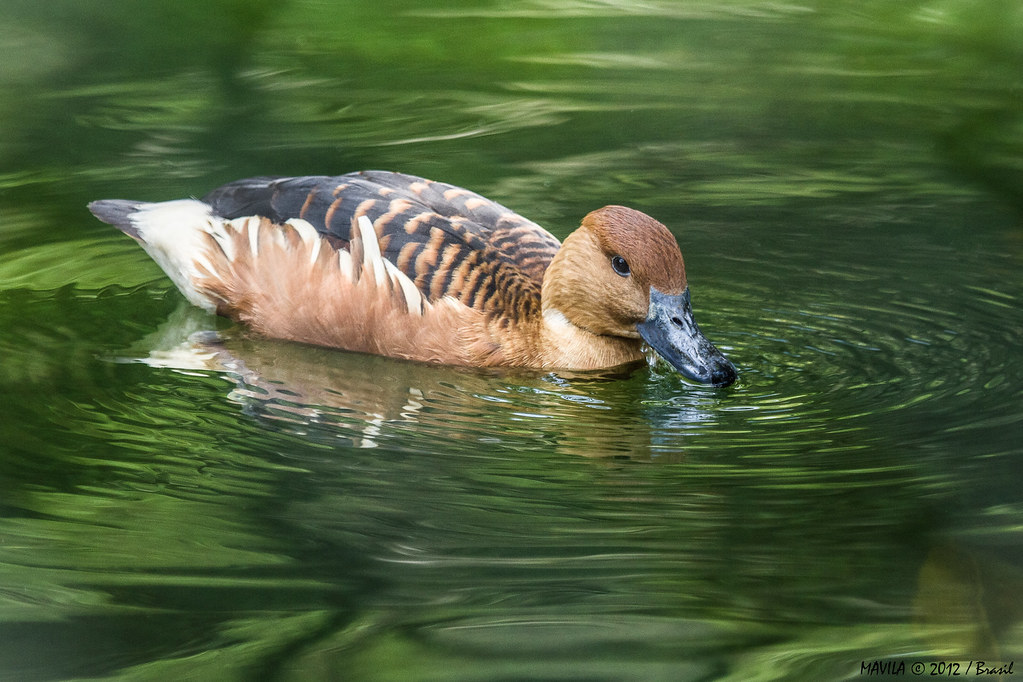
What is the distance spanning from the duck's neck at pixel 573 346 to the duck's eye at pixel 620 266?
1.21 ft

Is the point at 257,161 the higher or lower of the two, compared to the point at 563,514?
higher

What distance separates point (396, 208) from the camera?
6.52 metres

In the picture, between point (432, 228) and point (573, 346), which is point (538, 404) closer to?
point (573, 346)

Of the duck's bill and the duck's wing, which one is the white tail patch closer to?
the duck's wing

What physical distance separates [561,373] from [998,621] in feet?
9.10

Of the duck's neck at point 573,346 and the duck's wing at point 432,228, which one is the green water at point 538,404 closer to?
the duck's neck at point 573,346

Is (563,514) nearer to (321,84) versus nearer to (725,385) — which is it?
(725,385)

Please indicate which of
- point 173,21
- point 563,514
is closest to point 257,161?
point 173,21

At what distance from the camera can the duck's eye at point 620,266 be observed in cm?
626

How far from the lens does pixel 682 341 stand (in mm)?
6035

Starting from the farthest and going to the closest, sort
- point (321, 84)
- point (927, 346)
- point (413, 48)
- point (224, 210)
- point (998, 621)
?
point (413, 48) < point (321, 84) < point (224, 210) < point (927, 346) < point (998, 621)

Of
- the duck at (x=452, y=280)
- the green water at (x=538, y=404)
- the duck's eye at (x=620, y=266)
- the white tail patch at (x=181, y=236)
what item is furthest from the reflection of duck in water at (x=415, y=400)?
the duck's eye at (x=620, y=266)

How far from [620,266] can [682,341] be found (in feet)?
1.61

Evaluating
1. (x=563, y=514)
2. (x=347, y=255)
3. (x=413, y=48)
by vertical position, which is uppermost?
(x=413, y=48)
